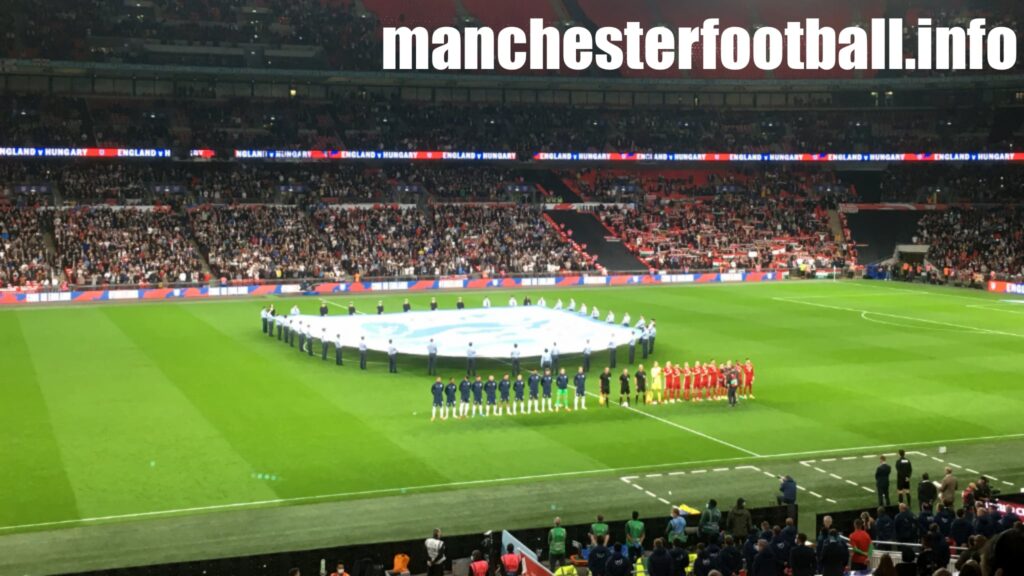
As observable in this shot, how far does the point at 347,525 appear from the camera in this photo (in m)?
21.8

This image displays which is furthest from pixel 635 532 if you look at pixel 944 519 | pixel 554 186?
pixel 554 186

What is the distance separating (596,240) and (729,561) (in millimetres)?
63468

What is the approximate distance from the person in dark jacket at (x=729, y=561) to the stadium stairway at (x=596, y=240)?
58420mm

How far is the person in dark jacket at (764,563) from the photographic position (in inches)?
599

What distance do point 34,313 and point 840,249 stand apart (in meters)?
55.6

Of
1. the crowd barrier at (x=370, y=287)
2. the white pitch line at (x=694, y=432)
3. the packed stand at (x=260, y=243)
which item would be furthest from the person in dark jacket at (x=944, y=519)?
the packed stand at (x=260, y=243)

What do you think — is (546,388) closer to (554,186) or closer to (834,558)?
(834,558)

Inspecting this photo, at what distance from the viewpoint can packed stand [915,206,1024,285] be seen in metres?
73.1

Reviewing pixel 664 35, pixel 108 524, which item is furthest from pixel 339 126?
pixel 108 524

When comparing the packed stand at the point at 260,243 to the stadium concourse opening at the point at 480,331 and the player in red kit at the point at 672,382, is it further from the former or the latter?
the player in red kit at the point at 672,382

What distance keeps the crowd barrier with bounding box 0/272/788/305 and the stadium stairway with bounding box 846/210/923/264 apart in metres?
10.1

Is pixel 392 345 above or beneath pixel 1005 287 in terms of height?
beneath

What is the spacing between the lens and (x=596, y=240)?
78.9m

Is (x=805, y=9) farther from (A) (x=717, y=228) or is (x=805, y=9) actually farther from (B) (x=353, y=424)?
(B) (x=353, y=424)
